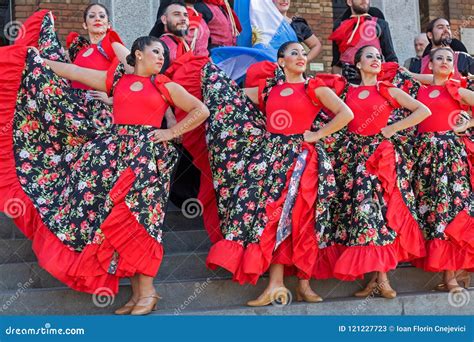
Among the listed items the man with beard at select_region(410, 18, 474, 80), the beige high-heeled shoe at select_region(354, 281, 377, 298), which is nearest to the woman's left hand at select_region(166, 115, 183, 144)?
the beige high-heeled shoe at select_region(354, 281, 377, 298)

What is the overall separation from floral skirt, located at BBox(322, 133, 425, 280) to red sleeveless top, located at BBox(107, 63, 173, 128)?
4.33 feet

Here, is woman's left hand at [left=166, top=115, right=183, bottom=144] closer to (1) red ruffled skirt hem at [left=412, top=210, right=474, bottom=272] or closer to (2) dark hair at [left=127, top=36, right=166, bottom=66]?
(2) dark hair at [left=127, top=36, right=166, bottom=66]

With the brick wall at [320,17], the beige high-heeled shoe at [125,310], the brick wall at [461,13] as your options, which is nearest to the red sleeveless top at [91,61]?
the beige high-heeled shoe at [125,310]

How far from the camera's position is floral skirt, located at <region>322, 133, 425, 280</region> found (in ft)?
16.8

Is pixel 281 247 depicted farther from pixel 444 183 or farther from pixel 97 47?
pixel 97 47

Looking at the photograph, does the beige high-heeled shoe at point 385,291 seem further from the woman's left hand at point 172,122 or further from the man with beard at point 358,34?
the man with beard at point 358,34

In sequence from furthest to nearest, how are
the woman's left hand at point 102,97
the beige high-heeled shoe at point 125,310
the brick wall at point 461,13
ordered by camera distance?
the brick wall at point 461,13 < the woman's left hand at point 102,97 < the beige high-heeled shoe at point 125,310

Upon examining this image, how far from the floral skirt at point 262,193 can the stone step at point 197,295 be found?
22 cm

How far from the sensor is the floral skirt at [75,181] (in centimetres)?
477

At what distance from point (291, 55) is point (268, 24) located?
1256 millimetres

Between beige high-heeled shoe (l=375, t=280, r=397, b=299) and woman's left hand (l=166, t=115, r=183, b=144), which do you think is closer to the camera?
beige high-heeled shoe (l=375, t=280, r=397, b=299)

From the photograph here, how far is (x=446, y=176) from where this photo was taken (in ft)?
18.0

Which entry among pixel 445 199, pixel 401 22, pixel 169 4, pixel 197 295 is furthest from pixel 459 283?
pixel 401 22

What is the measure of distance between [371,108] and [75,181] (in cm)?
210
